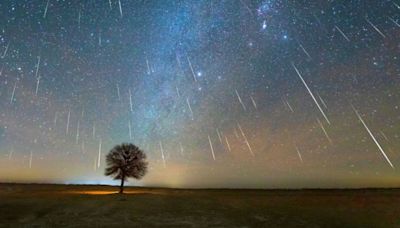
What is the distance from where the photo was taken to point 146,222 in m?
32.7

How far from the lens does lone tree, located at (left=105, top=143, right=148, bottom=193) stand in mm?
64750

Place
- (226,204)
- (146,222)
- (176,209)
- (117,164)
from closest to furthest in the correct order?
(146,222) < (176,209) < (226,204) < (117,164)

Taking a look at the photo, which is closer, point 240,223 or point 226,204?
point 240,223

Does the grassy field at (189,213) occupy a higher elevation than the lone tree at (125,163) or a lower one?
lower

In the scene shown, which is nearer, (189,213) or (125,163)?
(189,213)

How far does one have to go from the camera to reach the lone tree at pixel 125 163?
6475 centimetres

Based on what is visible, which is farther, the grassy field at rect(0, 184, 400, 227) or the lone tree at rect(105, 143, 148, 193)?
the lone tree at rect(105, 143, 148, 193)

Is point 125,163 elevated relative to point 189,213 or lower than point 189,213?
elevated

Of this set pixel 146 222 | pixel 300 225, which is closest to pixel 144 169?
pixel 146 222

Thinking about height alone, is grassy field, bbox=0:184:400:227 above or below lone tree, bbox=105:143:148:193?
below

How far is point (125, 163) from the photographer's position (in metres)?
65.0

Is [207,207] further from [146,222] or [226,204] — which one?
[146,222]

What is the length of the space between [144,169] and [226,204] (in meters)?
24.9

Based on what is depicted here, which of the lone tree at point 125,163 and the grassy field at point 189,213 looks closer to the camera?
the grassy field at point 189,213
